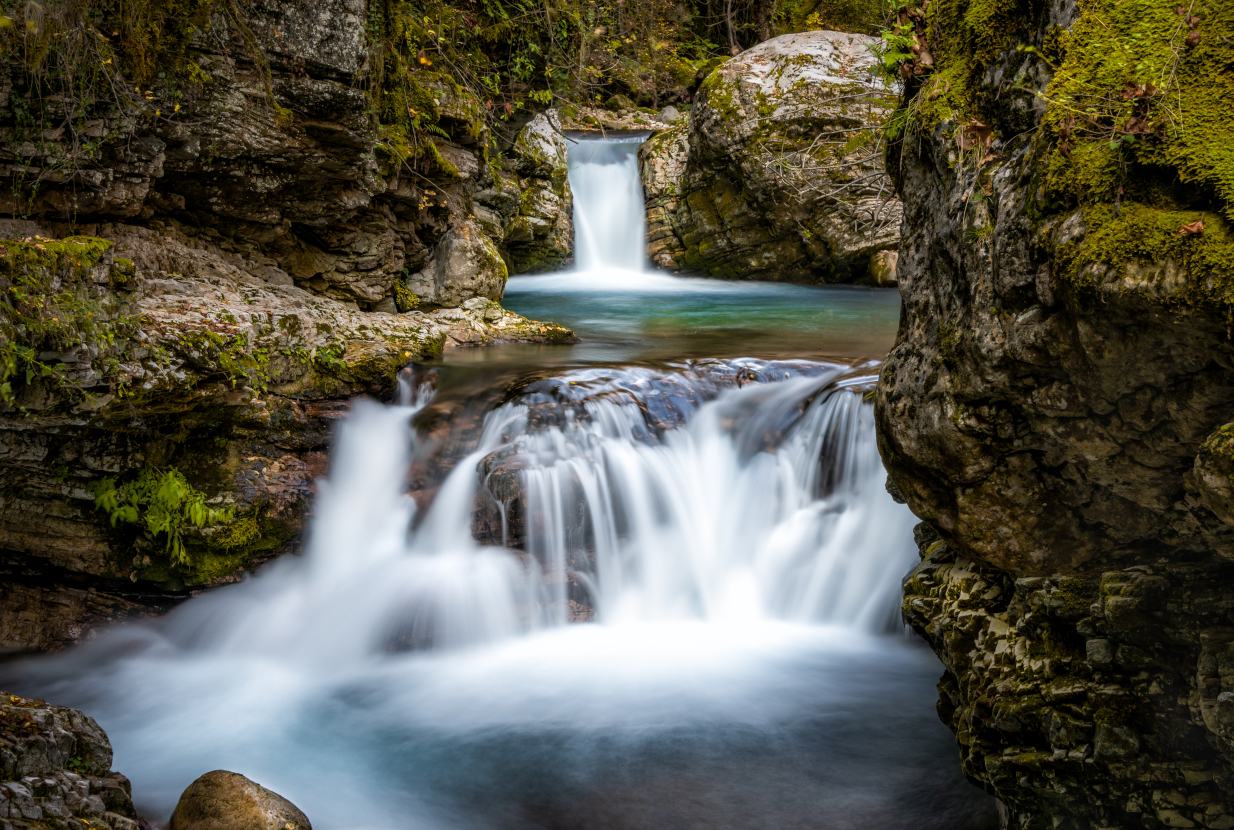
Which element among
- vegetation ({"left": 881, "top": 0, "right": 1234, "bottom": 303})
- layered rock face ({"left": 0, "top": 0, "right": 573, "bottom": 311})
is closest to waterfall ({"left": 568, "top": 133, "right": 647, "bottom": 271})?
layered rock face ({"left": 0, "top": 0, "right": 573, "bottom": 311})

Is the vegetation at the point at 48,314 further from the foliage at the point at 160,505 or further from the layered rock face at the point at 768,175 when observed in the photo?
the layered rock face at the point at 768,175

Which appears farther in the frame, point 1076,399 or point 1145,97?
point 1076,399

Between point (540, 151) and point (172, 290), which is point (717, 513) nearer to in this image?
point (172, 290)

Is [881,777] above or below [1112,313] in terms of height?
below

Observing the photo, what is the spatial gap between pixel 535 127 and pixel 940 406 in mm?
13150

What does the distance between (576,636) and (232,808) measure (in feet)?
8.13

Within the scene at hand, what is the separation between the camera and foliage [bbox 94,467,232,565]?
489cm

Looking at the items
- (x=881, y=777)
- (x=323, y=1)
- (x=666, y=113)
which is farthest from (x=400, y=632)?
(x=666, y=113)

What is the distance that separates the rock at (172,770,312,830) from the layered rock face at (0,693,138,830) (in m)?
0.25

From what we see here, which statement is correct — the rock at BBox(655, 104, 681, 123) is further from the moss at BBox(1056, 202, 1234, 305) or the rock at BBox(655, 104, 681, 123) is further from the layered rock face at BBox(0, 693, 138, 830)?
the layered rock face at BBox(0, 693, 138, 830)

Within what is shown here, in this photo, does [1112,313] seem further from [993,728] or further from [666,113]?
[666,113]

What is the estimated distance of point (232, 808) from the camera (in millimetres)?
3143

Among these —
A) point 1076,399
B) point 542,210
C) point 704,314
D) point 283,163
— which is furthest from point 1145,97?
point 542,210

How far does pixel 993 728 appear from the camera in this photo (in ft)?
9.30
